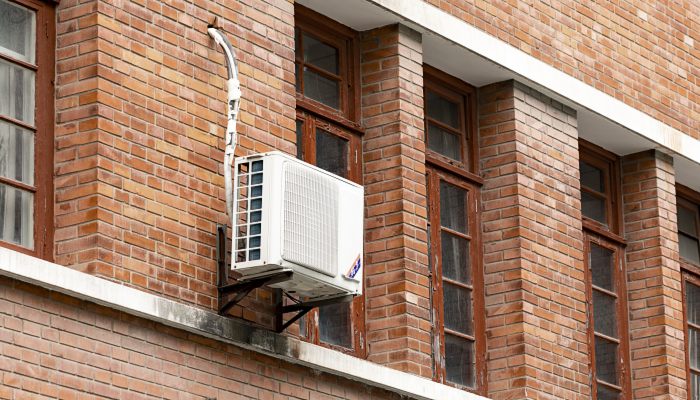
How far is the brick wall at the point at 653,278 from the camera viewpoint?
53.0 ft

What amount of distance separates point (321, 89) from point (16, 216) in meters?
3.29

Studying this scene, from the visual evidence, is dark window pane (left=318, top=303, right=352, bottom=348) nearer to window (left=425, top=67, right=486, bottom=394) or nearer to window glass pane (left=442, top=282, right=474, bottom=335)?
window (left=425, top=67, right=486, bottom=394)

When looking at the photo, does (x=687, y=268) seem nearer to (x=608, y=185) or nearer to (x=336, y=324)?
(x=608, y=185)

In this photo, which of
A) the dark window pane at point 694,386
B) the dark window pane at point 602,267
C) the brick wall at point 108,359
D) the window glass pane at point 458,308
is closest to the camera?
the brick wall at point 108,359

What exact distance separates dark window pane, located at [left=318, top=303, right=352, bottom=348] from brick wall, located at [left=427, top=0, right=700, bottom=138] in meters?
2.54

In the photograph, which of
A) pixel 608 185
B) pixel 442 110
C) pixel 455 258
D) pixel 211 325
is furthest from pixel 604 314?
pixel 211 325

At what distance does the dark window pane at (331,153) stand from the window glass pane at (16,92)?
2719 millimetres

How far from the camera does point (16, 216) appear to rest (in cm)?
1125

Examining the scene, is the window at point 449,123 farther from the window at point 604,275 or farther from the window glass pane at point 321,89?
the window at point 604,275

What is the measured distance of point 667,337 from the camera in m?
16.2

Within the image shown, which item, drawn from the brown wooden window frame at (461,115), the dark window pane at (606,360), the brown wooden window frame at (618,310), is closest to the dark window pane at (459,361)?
the brown wooden window frame at (461,115)

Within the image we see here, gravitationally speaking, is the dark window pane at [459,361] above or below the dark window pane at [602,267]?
below

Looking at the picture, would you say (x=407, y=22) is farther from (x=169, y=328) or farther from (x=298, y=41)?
(x=169, y=328)

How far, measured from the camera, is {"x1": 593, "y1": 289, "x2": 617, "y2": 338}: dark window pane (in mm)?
16047
